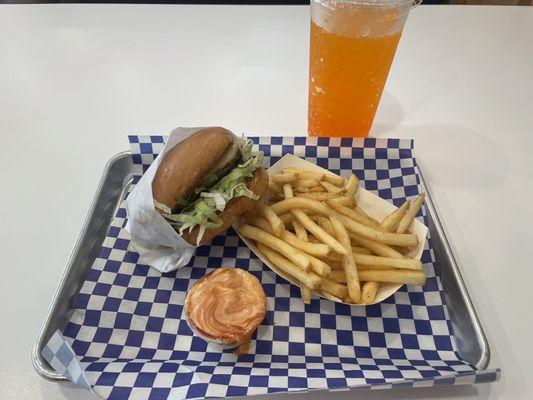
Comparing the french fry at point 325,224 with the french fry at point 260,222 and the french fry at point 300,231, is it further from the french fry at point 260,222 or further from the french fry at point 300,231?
the french fry at point 260,222

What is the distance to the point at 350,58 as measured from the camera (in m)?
1.78

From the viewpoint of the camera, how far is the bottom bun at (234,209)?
157 cm

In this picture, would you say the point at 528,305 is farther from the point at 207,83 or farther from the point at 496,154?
the point at 207,83

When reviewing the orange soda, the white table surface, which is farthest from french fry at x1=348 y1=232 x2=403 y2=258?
the orange soda

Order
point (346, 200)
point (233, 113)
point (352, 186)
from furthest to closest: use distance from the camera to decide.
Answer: point (233, 113) < point (352, 186) < point (346, 200)

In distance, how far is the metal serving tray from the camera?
134 cm

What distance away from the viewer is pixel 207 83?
2553 mm

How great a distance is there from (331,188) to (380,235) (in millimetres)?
298

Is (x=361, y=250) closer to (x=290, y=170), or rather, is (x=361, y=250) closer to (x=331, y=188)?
(x=331, y=188)

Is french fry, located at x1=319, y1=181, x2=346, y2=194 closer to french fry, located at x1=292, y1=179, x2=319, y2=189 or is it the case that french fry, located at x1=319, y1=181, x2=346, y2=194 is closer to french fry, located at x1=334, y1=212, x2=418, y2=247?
french fry, located at x1=292, y1=179, x2=319, y2=189

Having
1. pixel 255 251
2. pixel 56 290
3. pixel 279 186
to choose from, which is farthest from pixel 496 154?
pixel 56 290

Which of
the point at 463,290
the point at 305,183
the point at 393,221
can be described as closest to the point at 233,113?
the point at 305,183

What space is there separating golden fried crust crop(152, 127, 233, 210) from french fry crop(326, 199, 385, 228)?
467 mm

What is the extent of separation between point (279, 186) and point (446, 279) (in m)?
0.73
